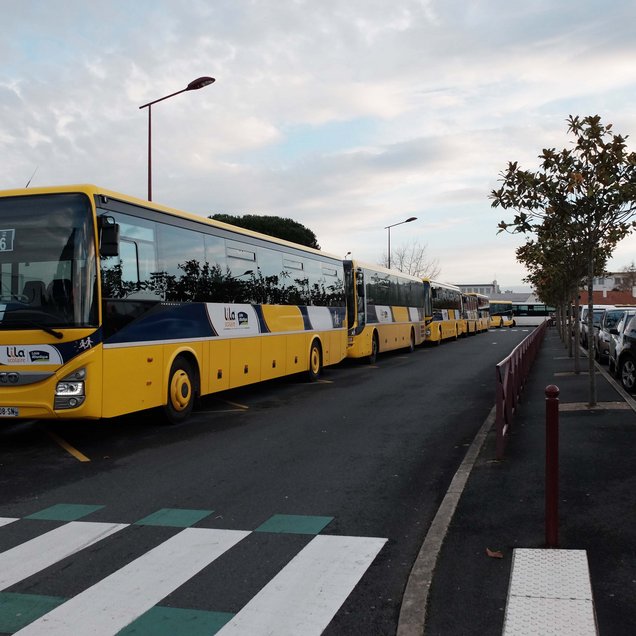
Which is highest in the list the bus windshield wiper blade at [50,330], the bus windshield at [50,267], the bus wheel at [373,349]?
the bus windshield at [50,267]

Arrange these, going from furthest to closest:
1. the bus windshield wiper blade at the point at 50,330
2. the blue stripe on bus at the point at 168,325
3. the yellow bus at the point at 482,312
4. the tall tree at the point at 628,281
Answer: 1. the tall tree at the point at 628,281
2. the yellow bus at the point at 482,312
3. the blue stripe on bus at the point at 168,325
4. the bus windshield wiper blade at the point at 50,330

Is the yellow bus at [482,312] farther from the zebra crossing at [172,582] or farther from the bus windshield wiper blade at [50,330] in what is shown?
the zebra crossing at [172,582]

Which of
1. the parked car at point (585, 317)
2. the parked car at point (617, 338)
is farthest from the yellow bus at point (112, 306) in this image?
the parked car at point (585, 317)

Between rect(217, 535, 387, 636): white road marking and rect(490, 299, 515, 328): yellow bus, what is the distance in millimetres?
77060

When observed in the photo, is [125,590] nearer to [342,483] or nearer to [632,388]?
[342,483]

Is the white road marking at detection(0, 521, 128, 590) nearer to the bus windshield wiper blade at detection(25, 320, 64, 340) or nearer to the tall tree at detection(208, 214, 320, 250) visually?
the bus windshield wiper blade at detection(25, 320, 64, 340)

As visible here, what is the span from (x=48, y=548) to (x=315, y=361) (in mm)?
13013

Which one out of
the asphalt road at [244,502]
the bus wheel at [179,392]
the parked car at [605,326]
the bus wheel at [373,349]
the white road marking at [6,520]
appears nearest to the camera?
the asphalt road at [244,502]

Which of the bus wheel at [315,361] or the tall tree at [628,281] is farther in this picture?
the tall tree at [628,281]

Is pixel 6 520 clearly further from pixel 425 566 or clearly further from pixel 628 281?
pixel 628 281

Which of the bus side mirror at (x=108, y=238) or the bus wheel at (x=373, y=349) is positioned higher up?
the bus side mirror at (x=108, y=238)

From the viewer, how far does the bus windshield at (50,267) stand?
28.8 feet

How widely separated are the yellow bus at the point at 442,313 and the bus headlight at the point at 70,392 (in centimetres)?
2781

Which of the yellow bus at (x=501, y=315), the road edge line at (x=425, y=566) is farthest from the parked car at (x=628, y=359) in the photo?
the yellow bus at (x=501, y=315)
